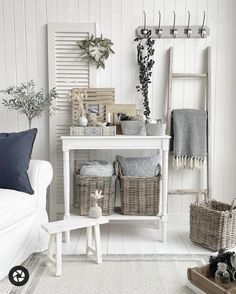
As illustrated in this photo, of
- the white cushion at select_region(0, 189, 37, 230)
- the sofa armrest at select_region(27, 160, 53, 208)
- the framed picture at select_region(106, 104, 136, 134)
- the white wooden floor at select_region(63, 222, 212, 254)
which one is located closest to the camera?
the white cushion at select_region(0, 189, 37, 230)

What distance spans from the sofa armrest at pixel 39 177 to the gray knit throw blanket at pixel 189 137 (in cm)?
113

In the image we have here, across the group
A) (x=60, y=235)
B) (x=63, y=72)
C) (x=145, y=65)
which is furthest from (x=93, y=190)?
(x=145, y=65)

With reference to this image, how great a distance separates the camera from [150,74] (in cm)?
312

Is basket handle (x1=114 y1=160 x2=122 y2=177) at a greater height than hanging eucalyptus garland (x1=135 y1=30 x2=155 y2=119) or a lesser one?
lesser

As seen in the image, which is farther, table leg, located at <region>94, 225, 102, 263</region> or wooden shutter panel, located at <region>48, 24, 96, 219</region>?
wooden shutter panel, located at <region>48, 24, 96, 219</region>

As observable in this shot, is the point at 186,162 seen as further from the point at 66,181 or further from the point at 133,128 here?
the point at 66,181

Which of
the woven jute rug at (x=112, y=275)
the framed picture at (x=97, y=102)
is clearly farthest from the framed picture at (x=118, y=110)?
the woven jute rug at (x=112, y=275)

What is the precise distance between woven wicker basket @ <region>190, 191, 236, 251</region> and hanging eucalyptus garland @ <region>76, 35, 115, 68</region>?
1.45m

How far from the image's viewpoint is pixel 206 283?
200 cm

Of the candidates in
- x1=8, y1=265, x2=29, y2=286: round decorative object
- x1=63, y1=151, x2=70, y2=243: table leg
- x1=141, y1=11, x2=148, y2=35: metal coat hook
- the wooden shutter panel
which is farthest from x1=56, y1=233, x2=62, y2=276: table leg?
x1=141, y1=11, x2=148, y2=35: metal coat hook

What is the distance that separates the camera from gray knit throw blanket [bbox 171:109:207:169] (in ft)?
10.3

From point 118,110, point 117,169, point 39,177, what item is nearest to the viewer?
point 39,177

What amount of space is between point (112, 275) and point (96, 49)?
183 centimetres

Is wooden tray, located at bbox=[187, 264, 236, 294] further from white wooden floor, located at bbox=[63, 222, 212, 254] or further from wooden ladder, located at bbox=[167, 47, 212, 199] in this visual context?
wooden ladder, located at bbox=[167, 47, 212, 199]
